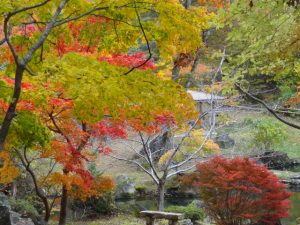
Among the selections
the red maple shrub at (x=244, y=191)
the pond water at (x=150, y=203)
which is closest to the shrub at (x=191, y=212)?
the red maple shrub at (x=244, y=191)

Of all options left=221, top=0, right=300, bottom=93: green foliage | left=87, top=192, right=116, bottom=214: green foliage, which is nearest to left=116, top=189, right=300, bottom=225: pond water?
left=87, top=192, right=116, bottom=214: green foliage

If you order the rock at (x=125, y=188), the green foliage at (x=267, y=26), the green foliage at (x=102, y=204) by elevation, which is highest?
the green foliage at (x=267, y=26)

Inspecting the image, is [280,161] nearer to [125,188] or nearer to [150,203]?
[150,203]

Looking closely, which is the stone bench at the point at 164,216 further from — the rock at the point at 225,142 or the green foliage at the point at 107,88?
the rock at the point at 225,142

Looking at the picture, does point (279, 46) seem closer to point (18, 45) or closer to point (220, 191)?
point (18, 45)

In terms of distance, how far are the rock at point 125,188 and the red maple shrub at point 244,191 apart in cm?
799

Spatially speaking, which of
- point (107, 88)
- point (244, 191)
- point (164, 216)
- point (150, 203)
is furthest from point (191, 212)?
point (107, 88)

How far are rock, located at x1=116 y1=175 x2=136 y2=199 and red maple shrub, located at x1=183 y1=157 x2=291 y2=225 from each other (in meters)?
7.99

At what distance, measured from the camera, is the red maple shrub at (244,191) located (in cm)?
993

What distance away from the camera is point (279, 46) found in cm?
661

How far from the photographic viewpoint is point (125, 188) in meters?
18.1

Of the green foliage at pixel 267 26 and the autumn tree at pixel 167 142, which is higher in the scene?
→ the green foliage at pixel 267 26

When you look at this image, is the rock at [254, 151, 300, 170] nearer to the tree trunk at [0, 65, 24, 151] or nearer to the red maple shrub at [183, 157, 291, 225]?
the red maple shrub at [183, 157, 291, 225]

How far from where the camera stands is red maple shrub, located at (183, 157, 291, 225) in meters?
9.93
